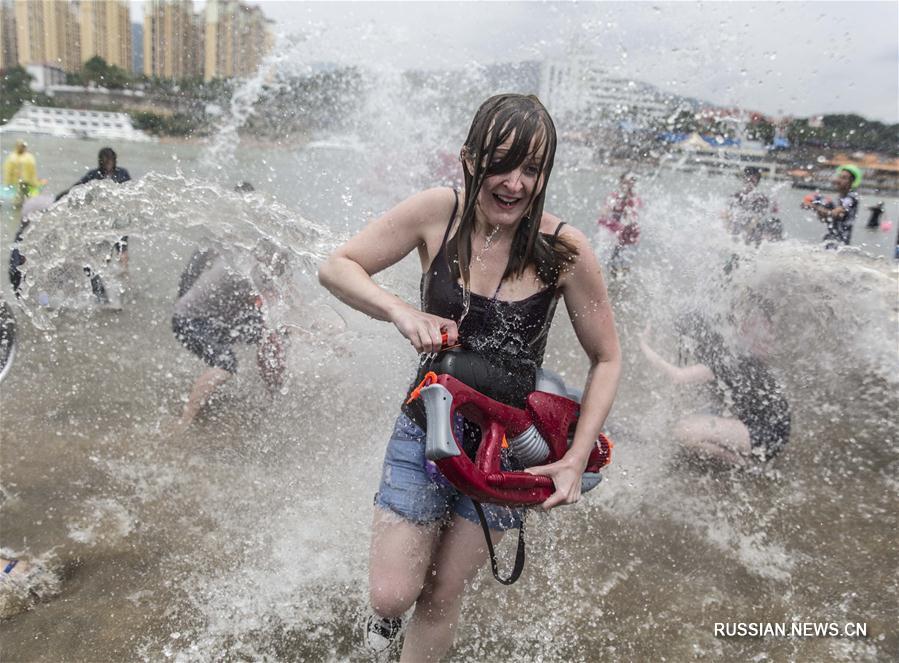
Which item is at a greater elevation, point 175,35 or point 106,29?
point 106,29

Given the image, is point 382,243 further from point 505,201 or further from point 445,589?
point 445,589

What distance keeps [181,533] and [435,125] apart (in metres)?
7.78

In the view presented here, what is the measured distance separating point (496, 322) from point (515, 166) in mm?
450

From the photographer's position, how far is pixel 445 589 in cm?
208

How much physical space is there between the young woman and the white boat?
61217 millimetres

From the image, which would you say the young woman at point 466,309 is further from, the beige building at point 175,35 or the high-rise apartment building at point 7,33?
the high-rise apartment building at point 7,33

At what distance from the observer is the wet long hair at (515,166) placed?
71.8 inches

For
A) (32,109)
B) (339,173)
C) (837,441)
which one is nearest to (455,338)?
(837,441)

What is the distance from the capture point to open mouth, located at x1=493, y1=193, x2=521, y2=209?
1898 mm

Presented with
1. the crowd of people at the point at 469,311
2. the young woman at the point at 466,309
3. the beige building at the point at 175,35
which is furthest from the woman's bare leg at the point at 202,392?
the beige building at the point at 175,35

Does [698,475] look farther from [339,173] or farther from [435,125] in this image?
[339,173]

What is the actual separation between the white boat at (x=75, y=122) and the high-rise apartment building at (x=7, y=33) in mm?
13682

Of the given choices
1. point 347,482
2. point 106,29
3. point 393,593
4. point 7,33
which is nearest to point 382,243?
point 393,593

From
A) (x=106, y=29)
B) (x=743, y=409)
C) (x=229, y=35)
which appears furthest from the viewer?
(x=106, y=29)
